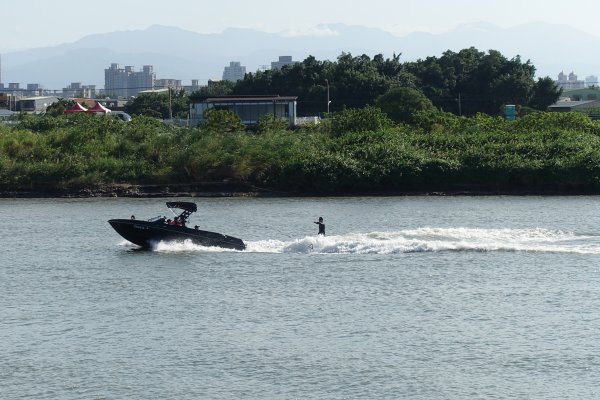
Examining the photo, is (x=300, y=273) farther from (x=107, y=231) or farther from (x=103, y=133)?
(x=103, y=133)

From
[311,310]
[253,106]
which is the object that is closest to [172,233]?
[311,310]

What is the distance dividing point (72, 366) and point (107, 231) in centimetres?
2091

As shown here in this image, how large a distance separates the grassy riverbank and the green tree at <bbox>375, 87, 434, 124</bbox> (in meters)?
16.9

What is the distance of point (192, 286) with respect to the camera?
35.4 metres

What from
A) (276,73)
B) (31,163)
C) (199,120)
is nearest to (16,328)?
(31,163)

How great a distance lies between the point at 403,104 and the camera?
8788 cm

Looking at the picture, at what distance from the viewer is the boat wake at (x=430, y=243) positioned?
4009 centimetres

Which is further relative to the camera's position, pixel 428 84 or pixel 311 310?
pixel 428 84

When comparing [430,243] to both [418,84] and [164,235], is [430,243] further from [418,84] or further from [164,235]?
[418,84]

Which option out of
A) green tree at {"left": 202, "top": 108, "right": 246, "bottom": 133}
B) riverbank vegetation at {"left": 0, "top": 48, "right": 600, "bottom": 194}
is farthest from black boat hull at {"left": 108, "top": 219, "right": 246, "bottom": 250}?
green tree at {"left": 202, "top": 108, "right": 246, "bottom": 133}

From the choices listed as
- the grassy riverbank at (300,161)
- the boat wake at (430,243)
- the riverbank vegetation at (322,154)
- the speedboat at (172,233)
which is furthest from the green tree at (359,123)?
the speedboat at (172,233)

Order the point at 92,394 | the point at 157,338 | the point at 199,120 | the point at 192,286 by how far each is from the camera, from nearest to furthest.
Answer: the point at 92,394, the point at 157,338, the point at 192,286, the point at 199,120

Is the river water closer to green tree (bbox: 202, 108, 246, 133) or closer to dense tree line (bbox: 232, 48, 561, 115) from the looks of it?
green tree (bbox: 202, 108, 246, 133)

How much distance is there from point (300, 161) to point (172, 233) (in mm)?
22856
